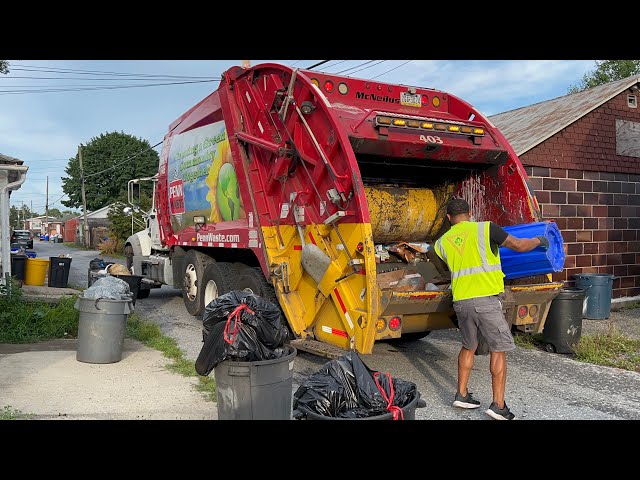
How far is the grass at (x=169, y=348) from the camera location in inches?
202

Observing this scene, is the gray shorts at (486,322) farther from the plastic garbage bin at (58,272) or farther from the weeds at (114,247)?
the weeds at (114,247)

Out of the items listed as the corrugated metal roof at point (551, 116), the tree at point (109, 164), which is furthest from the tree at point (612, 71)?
the tree at point (109, 164)

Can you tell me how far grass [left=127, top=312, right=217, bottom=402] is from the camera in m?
5.13

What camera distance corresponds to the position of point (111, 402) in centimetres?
478

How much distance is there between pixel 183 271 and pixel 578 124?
7.05 m

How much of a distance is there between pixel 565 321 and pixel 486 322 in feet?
8.27

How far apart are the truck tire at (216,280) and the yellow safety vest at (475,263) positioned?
341 cm

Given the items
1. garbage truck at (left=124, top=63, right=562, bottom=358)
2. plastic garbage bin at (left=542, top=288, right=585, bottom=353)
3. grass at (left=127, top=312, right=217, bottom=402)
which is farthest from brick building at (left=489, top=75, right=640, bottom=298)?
grass at (left=127, top=312, right=217, bottom=402)

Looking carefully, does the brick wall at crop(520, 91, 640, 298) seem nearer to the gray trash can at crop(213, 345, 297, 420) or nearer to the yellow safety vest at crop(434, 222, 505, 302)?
the yellow safety vest at crop(434, 222, 505, 302)

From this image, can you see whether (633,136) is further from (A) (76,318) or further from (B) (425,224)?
(A) (76,318)

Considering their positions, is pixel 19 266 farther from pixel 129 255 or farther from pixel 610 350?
pixel 610 350

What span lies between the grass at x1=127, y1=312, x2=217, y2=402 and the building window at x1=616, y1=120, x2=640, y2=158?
851 cm

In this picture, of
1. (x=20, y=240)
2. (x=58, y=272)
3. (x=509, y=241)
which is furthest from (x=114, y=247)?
(x=509, y=241)

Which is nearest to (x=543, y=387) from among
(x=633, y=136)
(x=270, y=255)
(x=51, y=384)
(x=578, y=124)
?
(x=270, y=255)
